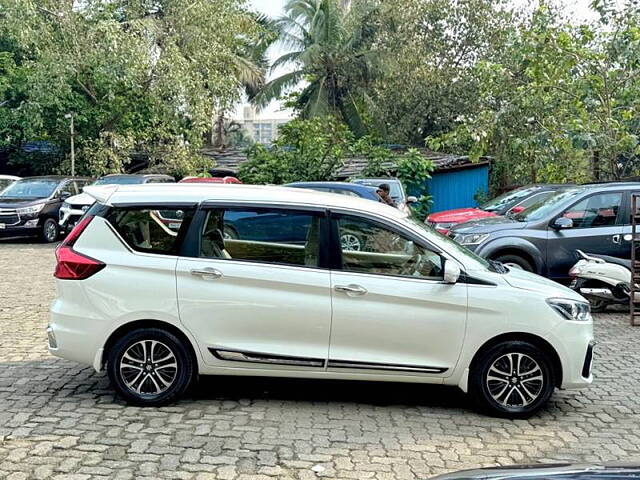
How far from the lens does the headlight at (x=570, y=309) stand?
5.59 m

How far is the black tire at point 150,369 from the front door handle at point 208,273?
0.52 meters

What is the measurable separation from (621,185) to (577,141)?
2419mm

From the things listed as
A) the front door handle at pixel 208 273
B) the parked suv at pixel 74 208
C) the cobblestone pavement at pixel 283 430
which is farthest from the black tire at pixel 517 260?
the parked suv at pixel 74 208

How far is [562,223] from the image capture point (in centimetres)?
1064

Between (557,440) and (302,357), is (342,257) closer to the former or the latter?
(302,357)

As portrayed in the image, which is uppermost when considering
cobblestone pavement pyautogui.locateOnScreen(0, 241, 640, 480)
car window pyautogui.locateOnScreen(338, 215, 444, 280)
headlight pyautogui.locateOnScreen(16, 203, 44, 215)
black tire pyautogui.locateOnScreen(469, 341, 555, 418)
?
car window pyautogui.locateOnScreen(338, 215, 444, 280)

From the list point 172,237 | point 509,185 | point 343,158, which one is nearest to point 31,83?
point 343,158

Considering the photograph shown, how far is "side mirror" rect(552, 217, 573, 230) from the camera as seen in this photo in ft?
34.9

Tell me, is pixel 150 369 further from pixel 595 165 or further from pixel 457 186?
pixel 457 186

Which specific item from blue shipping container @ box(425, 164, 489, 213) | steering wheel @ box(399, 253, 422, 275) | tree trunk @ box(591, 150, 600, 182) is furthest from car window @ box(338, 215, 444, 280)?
blue shipping container @ box(425, 164, 489, 213)

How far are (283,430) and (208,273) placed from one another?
51.3 inches

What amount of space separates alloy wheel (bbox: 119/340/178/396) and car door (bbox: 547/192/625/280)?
684cm

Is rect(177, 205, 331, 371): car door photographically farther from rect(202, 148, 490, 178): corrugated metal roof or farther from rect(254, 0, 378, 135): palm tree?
rect(254, 0, 378, 135): palm tree

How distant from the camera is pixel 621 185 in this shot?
11.0m
